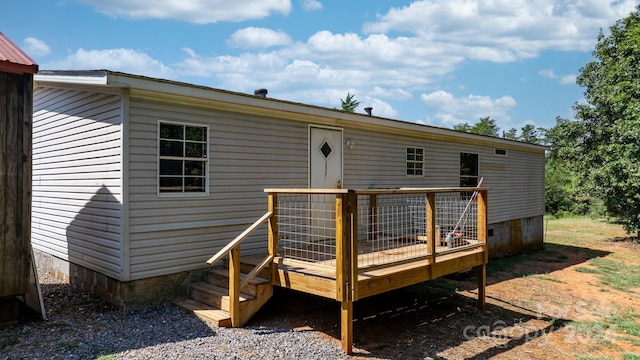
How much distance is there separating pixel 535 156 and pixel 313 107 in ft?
33.5

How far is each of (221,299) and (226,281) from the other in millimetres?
378

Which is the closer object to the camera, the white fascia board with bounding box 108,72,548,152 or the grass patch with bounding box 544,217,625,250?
the white fascia board with bounding box 108,72,548,152

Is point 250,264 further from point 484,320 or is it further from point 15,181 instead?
point 484,320

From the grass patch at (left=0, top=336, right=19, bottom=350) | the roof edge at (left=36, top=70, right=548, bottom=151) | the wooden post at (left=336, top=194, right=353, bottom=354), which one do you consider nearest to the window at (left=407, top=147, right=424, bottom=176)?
the roof edge at (left=36, top=70, right=548, bottom=151)

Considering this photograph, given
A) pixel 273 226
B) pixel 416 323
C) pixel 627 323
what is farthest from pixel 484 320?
pixel 273 226

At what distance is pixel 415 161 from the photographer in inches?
375

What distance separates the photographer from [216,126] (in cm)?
589

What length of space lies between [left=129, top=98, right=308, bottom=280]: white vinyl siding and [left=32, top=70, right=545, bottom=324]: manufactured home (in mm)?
15

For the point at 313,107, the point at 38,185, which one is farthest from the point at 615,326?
the point at 38,185

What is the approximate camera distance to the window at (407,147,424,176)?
31.0 ft

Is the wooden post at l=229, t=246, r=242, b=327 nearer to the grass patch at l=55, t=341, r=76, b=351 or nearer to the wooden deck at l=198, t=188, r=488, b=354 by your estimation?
the wooden deck at l=198, t=188, r=488, b=354

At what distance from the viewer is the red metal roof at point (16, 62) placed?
14.9 feet

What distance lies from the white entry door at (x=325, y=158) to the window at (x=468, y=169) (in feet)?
15.5

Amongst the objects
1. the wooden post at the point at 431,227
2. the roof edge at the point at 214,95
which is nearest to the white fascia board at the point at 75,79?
the roof edge at the point at 214,95
